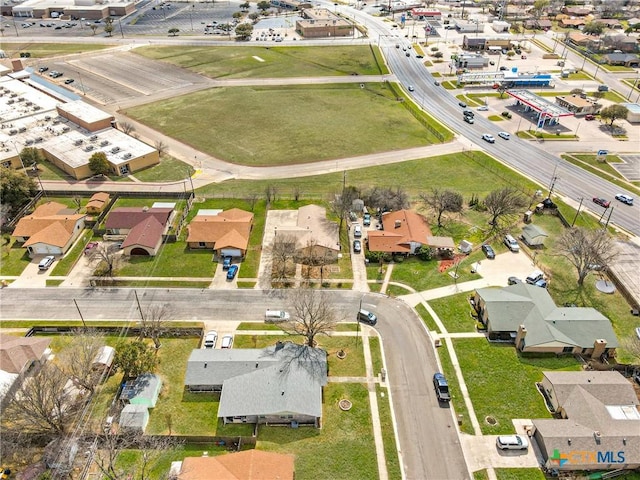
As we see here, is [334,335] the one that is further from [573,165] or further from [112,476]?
[573,165]

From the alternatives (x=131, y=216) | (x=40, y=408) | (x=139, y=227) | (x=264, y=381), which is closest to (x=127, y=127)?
(x=131, y=216)

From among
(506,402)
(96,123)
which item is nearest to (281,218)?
(506,402)

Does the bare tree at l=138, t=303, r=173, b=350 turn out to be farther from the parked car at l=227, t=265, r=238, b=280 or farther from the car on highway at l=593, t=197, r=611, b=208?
the car on highway at l=593, t=197, r=611, b=208

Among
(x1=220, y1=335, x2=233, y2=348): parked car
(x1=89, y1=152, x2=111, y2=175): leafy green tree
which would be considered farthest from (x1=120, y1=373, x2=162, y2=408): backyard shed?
(x1=89, y1=152, x2=111, y2=175): leafy green tree

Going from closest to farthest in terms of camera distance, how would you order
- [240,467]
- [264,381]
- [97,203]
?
[240,467] < [264,381] < [97,203]

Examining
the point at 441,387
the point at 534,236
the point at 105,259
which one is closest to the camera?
the point at 441,387

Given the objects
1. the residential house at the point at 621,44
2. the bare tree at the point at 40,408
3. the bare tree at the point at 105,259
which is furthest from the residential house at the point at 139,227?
the residential house at the point at 621,44

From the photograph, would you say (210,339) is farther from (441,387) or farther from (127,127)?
(127,127)
